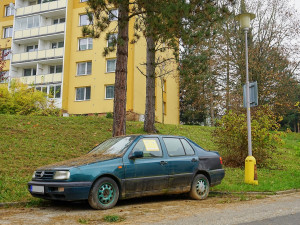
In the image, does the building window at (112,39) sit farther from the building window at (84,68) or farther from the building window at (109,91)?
the building window at (84,68)

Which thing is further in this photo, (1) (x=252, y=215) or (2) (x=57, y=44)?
(2) (x=57, y=44)

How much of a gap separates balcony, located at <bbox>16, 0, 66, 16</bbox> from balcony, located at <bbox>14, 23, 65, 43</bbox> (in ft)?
6.64

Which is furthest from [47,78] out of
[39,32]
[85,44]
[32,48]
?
[32,48]

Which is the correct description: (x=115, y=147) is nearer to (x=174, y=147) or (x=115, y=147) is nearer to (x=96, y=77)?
(x=174, y=147)

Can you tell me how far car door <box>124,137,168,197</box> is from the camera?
7062 mm

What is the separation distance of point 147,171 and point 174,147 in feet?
3.78

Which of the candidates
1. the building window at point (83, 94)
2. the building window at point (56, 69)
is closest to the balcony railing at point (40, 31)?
the building window at point (56, 69)

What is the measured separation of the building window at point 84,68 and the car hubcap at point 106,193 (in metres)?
25.9

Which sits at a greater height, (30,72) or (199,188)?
(30,72)

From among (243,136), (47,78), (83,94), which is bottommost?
(243,136)

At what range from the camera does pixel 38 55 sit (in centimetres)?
3462

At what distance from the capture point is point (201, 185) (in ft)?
27.2

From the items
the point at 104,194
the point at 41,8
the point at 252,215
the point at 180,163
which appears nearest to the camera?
the point at 252,215

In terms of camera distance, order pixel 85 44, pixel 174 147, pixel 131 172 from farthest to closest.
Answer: pixel 85 44 < pixel 174 147 < pixel 131 172
